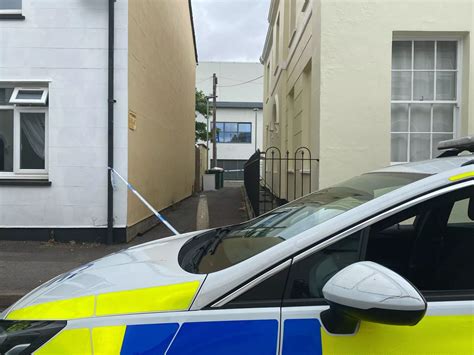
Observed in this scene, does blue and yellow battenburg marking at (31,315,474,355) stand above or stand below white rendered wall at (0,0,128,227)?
below

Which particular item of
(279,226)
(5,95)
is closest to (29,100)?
(5,95)

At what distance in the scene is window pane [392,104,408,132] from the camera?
6.98m

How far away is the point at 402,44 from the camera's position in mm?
6918

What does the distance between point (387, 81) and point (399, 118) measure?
29.9 inches

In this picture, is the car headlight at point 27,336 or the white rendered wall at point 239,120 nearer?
the car headlight at point 27,336

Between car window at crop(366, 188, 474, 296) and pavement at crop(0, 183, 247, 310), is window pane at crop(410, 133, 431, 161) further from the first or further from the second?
car window at crop(366, 188, 474, 296)

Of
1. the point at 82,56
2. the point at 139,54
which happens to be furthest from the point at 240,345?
the point at 139,54

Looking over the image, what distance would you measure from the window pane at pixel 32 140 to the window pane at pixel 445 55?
270 inches

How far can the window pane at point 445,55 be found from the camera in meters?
6.86

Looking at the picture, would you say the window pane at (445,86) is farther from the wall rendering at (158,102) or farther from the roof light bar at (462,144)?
the wall rendering at (158,102)

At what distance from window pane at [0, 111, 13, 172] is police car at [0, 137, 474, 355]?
650cm

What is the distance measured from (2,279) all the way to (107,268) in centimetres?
406

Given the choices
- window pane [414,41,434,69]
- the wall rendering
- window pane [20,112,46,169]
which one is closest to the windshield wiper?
the wall rendering

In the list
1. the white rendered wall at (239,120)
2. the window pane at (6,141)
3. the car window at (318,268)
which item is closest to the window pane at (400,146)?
the car window at (318,268)
